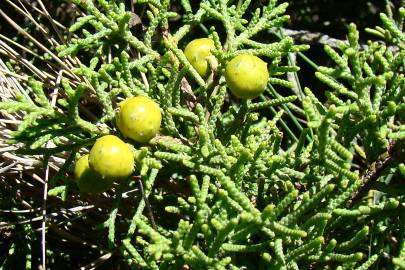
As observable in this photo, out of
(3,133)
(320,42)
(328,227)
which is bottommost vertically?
(328,227)

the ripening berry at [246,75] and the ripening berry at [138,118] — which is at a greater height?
the ripening berry at [246,75]

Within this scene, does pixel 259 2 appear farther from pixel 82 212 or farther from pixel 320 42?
pixel 82 212

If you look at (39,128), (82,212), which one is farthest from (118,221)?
(39,128)

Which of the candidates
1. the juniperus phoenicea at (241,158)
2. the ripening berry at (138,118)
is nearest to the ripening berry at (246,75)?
the juniperus phoenicea at (241,158)

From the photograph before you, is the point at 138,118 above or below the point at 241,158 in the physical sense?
above

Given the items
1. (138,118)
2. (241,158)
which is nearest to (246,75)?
(241,158)

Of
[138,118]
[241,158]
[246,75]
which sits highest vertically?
[246,75]

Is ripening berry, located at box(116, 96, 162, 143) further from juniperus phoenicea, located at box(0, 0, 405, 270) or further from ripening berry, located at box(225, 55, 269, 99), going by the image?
ripening berry, located at box(225, 55, 269, 99)

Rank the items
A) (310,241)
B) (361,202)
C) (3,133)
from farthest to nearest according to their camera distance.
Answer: (3,133), (361,202), (310,241)

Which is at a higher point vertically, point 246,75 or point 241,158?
point 246,75

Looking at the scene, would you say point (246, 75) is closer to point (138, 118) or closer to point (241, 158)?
point (241, 158)

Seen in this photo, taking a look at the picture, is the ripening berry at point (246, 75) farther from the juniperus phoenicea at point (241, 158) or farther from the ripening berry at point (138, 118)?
the ripening berry at point (138, 118)
